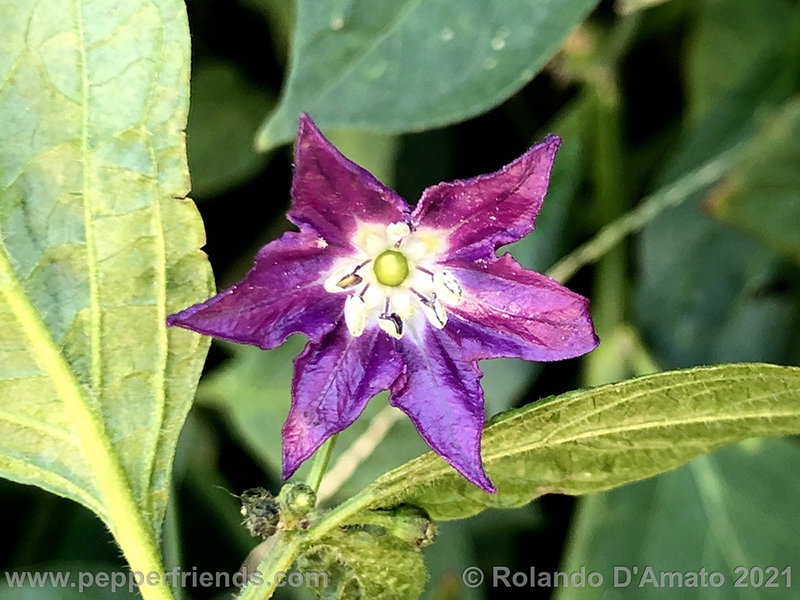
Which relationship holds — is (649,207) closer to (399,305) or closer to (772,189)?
(772,189)

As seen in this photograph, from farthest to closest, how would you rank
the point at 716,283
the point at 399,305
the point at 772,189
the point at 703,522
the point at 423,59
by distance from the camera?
1. the point at 716,283
2. the point at 703,522
3. the point at 772,189
4. the point at 423,59
5. the point at 399,305

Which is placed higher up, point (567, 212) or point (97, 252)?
point (567, 212)

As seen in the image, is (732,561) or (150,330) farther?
(732,561)

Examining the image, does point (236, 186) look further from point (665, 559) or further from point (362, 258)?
point (665, 559)

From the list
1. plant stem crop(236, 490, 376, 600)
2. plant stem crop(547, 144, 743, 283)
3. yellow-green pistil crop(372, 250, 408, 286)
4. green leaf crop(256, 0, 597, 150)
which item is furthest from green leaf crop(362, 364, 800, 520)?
plant stem crop(547, 144, 743, 283)

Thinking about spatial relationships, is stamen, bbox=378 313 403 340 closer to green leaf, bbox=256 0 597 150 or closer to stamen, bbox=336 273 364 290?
stamen, bbox=336 273 364 290

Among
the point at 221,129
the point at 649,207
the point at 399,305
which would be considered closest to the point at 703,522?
the point at 649,207

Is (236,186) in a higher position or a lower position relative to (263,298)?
higher

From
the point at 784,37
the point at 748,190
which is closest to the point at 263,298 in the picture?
the point at 748,190
